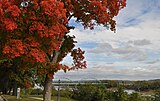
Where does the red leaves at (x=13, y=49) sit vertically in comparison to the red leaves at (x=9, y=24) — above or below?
below

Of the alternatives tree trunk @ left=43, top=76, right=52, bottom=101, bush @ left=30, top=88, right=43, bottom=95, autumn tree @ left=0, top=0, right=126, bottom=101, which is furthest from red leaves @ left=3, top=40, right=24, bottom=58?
bush @ left=30, top=88, right=43, bottom=95

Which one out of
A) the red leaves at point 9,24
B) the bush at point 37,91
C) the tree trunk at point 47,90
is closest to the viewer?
the red leaves at point 9,24

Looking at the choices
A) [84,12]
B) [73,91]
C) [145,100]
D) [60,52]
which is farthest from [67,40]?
[73,91]

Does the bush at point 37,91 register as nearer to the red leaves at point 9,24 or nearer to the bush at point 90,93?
the bush at point 90,93

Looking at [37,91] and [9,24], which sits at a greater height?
[9,24]

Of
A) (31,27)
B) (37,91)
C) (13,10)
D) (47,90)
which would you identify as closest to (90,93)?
(47,90)

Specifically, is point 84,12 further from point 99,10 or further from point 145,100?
point 145,100

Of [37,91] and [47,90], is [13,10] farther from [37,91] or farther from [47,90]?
[37,91]

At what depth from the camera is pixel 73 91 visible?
44031 millimetres

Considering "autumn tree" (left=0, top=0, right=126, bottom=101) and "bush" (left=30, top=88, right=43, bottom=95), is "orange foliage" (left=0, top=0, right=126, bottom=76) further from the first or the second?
"bush" (left=30, top=88, right=43, bottom=95)

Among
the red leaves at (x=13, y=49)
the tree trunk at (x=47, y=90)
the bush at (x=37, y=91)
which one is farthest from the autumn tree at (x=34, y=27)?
the bush at (x=37, y=91)

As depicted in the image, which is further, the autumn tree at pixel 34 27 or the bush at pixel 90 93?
the bush at pixel 90 93

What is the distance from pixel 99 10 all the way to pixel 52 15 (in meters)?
3.46

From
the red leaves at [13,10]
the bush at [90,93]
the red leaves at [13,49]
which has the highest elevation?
the red leaves at [13,10]
